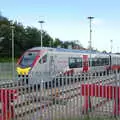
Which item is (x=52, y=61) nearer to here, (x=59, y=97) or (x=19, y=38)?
(x=59, y=97)

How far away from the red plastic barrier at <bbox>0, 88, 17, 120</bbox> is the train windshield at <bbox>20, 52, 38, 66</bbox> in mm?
16490

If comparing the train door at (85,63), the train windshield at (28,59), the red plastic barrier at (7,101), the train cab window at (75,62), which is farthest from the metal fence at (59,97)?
the train door at (85,63)

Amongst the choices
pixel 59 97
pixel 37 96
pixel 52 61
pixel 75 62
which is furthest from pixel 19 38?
pixel 37 96

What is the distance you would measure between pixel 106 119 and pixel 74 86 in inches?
54.6

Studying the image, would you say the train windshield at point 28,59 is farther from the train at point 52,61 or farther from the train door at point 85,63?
the train door at point 85,63

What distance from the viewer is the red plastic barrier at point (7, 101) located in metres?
8.73

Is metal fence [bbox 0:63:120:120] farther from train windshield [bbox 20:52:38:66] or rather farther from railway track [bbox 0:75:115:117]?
train windshield [bbox 20:52:38:66]

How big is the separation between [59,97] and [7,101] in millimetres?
1554

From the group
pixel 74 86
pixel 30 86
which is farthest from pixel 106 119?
pixel 30 86

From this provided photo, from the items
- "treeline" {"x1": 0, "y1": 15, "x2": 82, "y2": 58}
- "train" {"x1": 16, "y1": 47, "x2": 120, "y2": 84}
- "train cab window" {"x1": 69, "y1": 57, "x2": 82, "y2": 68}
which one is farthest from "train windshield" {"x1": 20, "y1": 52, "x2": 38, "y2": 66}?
"treeline" {"x1": 0, "y1": 15, "x2": 82, "y2": 58}

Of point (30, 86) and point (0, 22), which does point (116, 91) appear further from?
point (0, 22)

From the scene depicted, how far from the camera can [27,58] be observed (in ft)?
86.2

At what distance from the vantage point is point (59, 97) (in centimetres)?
905

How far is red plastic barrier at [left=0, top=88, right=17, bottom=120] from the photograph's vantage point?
8727 millimetres
